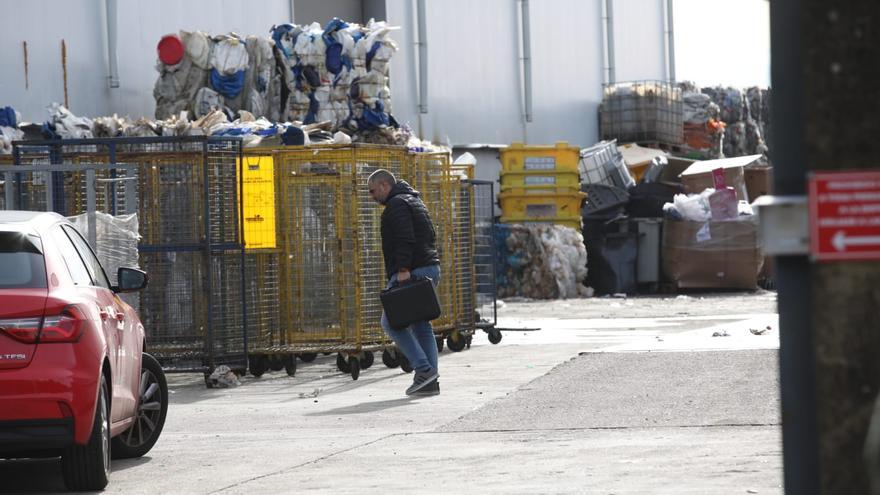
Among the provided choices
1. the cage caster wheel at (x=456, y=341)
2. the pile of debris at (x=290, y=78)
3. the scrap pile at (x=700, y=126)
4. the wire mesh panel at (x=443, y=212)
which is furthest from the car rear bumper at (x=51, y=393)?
the scrap pile at (x=700, y=126)

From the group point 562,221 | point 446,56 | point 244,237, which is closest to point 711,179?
point 562,221

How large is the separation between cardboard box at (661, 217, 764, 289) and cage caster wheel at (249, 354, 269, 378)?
14.2 meters

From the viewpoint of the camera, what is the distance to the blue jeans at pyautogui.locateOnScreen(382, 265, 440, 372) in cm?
1379

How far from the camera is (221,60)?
22.0 metres

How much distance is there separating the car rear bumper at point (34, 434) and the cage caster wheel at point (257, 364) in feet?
25.3

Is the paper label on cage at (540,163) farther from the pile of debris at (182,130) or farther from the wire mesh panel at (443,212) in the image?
the wire mesh panel at (443,212)

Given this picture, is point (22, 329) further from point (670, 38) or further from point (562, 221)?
point (670, 38)

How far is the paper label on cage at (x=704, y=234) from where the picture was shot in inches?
1148

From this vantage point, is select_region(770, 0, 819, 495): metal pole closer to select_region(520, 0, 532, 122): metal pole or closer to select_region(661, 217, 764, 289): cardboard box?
select_region(661, 217, 764, 289): cardboard box

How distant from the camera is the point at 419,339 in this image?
46.4 ft

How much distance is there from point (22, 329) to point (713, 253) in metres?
22.2

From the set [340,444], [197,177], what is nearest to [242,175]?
[197,177]

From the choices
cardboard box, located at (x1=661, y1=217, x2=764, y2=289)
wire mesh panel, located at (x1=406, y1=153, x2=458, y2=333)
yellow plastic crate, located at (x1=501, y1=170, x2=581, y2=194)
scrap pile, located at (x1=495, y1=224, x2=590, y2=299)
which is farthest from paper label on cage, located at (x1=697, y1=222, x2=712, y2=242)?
wire mesh panel, located at (x1=406, y1=153, x2=458, y2=333)

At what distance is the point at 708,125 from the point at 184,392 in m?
26.4
